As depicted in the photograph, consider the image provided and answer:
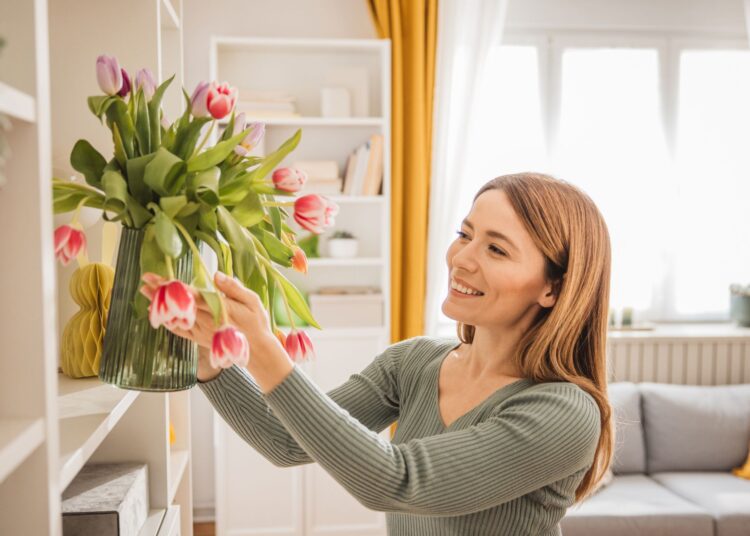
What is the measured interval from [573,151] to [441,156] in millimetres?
839

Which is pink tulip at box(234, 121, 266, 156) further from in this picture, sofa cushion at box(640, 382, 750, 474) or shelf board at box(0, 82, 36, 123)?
sofa cushion at box(640, 382, 750, 474)

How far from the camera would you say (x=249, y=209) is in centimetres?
89

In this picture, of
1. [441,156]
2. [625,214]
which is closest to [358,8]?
[441,156]

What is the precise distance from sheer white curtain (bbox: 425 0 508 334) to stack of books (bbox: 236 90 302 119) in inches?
27.6

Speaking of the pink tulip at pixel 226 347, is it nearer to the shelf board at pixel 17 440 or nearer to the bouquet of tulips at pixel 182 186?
the bouquet of tulips at pixel 182 186

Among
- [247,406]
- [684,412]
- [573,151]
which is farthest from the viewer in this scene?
[573,151]

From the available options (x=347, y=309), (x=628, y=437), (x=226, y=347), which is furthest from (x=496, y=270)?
A: (x=628, y=437)

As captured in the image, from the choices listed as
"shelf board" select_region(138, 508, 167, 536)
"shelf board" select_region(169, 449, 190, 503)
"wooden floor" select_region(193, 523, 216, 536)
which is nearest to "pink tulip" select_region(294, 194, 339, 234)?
"shelf board" select_region(138, 508, 167, 536)

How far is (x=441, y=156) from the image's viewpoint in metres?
3.36

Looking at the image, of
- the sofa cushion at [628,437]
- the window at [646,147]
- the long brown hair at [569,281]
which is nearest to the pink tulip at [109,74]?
the long brown hair at [569,281]

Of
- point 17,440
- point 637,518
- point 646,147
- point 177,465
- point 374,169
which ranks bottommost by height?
point 637,518

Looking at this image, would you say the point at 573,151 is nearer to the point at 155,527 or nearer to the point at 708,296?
the point at 708,296

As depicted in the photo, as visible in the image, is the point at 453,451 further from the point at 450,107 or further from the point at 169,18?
the point at 450,107

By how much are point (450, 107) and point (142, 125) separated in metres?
2.63
